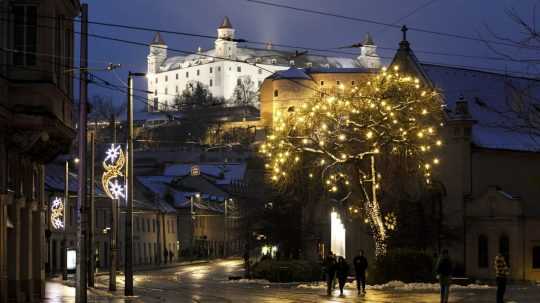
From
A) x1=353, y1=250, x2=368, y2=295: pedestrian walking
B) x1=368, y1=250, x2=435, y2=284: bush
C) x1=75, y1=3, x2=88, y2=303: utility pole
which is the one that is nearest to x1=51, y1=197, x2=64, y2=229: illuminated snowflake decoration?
x1=368, y1=250, x2=435, y2=284: bush

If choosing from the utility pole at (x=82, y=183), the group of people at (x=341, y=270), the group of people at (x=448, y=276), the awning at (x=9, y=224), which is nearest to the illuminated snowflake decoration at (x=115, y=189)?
the group of people at (x=341, y=270)

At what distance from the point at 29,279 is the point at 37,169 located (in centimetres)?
407

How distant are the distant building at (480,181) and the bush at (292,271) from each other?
32.0ft

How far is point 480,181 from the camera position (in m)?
65.8

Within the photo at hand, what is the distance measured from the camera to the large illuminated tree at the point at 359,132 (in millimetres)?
48281

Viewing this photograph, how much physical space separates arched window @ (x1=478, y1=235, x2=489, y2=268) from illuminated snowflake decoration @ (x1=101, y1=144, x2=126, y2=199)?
1038 inches

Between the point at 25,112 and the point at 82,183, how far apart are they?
240 cm

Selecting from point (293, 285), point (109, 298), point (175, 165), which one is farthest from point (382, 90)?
point (175, 165)

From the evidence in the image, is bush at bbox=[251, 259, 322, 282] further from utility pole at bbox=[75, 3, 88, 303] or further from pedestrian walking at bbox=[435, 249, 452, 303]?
utility pole at bbox=[75, 3, 88, 303]

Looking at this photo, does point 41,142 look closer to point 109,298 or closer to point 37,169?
point 37,169

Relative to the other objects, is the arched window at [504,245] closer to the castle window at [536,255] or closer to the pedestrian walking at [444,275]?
the castle window at [536,255]

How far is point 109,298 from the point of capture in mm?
37719

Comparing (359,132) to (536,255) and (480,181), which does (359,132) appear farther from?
(480,181)

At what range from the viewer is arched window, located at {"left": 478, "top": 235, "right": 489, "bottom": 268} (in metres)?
62.3
